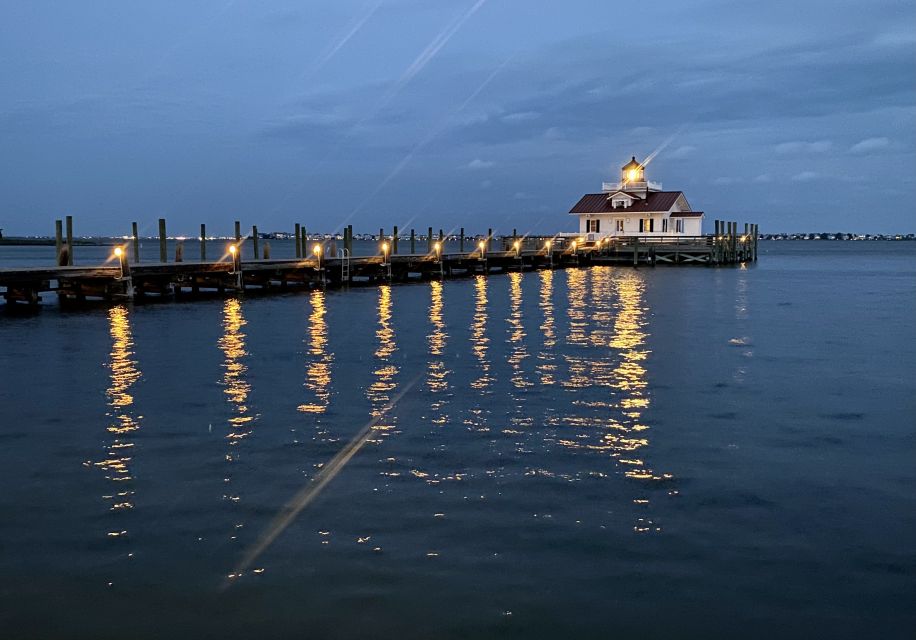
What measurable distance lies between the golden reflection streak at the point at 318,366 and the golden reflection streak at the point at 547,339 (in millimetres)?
4035

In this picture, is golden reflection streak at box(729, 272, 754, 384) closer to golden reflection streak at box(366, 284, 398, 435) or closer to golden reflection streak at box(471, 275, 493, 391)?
golden reflection streak at box(471, 275, 493, 391)

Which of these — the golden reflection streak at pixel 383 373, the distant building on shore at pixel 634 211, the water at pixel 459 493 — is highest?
the distant building on shore at pixel 634 211

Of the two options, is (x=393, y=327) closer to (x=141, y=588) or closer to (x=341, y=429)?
(x=341, y=429)

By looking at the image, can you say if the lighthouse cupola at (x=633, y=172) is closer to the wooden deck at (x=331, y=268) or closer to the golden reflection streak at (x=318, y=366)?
the wooden deck at (x=331, y=268)

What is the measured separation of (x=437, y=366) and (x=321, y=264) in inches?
1148

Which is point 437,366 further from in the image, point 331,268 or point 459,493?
point 331,268

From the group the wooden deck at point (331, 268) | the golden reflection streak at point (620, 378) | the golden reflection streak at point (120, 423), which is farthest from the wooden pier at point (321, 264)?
the golden reflection streak at point (620, 378)

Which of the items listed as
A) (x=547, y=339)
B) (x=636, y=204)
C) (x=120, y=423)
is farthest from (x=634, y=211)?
(x=120, y=423)

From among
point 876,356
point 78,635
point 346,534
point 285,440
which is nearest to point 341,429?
point 285,440

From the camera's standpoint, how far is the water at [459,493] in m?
6.39

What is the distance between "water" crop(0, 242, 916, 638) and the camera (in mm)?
6387

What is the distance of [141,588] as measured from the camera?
21.9 feet

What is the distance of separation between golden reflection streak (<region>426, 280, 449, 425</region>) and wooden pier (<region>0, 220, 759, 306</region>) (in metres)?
12.5

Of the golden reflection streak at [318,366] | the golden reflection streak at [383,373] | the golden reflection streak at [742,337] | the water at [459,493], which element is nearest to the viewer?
the water at [459,493]
